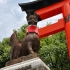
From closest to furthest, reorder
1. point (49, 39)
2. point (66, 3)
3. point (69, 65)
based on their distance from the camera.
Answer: point (66, 3)
point (69, 65)
point (49, 39)

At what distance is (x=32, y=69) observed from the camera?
3.47 metres

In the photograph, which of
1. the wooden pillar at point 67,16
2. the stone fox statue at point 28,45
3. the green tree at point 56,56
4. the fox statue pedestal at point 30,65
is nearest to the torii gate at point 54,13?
the wooden pillar at point 67,16

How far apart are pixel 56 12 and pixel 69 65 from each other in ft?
8.23

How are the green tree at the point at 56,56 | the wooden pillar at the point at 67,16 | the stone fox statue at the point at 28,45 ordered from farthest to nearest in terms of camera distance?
1. the green tree at the point at 56,56
2. the wooden pillar at the point at 67,16
3. the stone fox statue at the point at 28,45

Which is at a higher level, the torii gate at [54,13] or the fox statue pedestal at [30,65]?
the torii gate at [54,13]

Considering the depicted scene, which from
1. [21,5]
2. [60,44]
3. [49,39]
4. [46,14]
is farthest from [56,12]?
[49,39]

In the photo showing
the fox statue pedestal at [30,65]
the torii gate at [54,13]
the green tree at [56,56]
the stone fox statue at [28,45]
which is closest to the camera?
the fox statue pedestal at [30,65]

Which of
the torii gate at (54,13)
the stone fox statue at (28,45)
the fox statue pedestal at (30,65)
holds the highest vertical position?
the torii gate at (54,13)

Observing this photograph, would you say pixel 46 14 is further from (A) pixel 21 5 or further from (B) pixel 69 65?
(B) pixel 69 65

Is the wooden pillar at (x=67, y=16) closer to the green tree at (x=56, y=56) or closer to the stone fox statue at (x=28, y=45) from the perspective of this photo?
the green tree at (x=56, y=56)

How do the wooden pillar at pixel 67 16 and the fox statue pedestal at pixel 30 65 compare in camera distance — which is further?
the wooden pillar at pixel 67 16

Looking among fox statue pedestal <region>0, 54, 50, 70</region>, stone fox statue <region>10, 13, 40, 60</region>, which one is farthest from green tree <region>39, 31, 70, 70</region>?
fox statue pedestal <region>0, 54, 50, 70</region>

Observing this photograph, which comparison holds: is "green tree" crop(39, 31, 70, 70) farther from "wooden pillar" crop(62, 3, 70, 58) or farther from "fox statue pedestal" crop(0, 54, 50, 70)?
"fox statue pedestal" crop(0, 54, 50, 70)

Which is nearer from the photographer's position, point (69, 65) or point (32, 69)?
point (32, 69)
